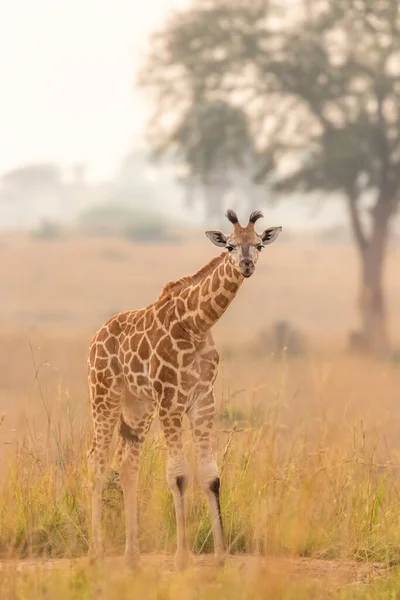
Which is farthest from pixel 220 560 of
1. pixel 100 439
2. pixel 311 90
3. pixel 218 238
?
pixel 311 90

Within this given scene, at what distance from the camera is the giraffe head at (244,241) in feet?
20.1

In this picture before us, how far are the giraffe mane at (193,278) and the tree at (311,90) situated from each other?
20213 millimetres

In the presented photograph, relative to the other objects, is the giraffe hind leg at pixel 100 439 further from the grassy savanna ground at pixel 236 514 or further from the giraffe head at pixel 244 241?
the giraffe head at pixel 244 241

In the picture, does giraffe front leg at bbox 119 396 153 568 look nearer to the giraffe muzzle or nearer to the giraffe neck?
the giraffe neck

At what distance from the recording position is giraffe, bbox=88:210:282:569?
649 cm

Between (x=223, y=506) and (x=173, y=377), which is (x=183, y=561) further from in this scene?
(x=223, y=506)

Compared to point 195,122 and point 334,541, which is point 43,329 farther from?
point 334,541

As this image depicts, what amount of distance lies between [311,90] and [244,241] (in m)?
21.4

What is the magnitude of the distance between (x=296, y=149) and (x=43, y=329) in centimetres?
1046

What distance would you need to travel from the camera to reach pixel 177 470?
6.67 meters

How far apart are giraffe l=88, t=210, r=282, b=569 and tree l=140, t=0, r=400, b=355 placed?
66.4 ft

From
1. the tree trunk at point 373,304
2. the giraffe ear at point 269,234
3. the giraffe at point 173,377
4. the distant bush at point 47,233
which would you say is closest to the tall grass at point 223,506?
the giraffe at point 173,377

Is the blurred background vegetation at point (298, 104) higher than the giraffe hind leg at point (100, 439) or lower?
higher

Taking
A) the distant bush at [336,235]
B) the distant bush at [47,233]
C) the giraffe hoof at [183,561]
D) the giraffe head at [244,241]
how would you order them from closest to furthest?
the giraffe head at [244,241], the giraffe hoof at [183,561], the distant bush at [47,233], the distant bush at [336,235]
